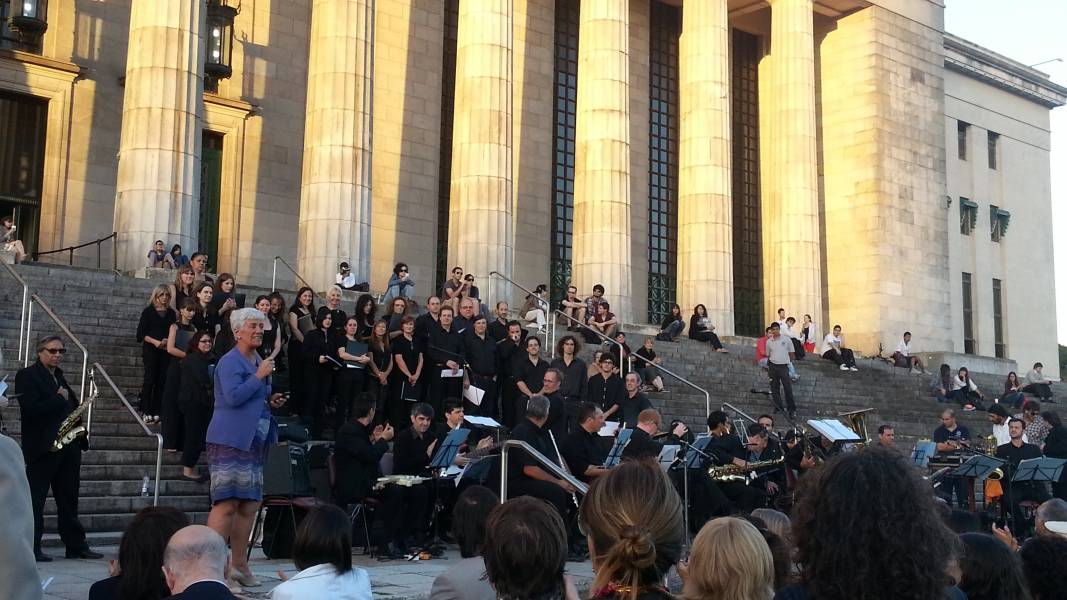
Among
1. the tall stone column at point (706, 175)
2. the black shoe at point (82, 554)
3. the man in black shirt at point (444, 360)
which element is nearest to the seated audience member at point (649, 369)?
the man in black shirt at point (444, 360)

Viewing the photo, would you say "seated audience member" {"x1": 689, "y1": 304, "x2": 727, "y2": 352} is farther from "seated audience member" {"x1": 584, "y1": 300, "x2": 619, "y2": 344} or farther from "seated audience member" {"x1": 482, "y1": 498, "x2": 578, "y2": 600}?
"seated audience member" {"x1": 482, "y1": 498, "x2": 578, "y2": 600}

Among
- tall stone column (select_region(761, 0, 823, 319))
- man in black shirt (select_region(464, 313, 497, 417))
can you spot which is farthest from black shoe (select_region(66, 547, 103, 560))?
tall stone column (select_region(761, 0, 823, 319))

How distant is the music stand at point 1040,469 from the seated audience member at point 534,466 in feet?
21.6

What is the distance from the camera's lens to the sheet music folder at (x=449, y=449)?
1198cm

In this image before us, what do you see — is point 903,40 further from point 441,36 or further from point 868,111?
point 441,36

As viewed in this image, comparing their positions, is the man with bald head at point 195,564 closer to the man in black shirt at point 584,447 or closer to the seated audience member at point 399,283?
the man in black shirt at point 584,447

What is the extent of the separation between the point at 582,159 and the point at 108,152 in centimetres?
1097

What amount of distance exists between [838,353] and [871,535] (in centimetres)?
2747

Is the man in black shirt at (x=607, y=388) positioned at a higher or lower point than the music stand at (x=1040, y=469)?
higher

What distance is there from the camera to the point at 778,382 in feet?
76.0

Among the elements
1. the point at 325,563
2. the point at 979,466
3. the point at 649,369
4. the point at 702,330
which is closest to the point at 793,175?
the point at 702,330

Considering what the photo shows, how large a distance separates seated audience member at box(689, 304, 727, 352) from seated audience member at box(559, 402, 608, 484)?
14.9 metres

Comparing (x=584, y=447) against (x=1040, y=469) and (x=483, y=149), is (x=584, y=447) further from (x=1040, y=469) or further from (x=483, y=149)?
(x=483, y=149)

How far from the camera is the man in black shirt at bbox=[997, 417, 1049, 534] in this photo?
1488cm
